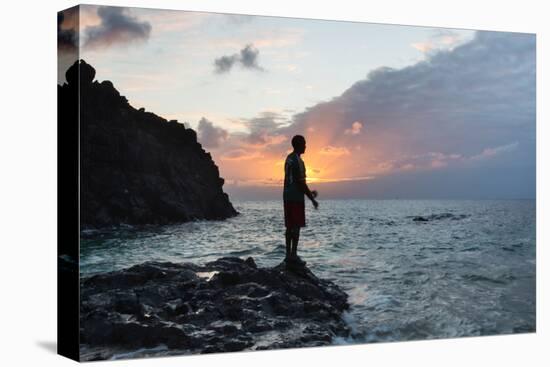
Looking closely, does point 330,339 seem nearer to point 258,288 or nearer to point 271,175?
point 258,288

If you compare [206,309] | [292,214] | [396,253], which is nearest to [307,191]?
[292,214]

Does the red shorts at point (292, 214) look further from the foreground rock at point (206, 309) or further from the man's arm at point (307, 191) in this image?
the foreground rock at point (206, 309)

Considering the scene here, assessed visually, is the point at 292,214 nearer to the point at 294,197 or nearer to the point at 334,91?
the point at 294,197

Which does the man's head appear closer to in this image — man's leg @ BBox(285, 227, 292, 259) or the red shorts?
the red shorts

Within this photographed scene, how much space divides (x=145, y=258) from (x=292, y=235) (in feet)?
6.78

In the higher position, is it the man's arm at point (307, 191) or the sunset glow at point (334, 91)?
the sunset glow at point (334, 91)

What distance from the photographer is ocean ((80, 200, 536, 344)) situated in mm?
11844

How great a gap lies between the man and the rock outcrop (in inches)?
31.3

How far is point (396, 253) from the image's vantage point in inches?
519

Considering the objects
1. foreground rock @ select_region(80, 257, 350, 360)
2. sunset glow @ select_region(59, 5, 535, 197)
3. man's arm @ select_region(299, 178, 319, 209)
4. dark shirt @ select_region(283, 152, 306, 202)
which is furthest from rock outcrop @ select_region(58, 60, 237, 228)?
man's arm @ select_region(299, 178, 319, 209)

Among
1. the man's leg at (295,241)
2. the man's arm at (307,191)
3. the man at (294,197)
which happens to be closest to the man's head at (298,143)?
the man at (294,197)

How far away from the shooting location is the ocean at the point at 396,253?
1184 centimetres

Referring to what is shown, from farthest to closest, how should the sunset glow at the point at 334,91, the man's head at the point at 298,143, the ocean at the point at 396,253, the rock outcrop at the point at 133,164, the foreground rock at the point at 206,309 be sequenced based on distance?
the man's head at the point at 298,143, the ocean at the point at 396,253, the sunset glow at the point at 334,91, the rock outcrop at the point at 133,164, the foreground rock at the point at 206,309

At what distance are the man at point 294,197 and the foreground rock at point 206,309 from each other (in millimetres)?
309
